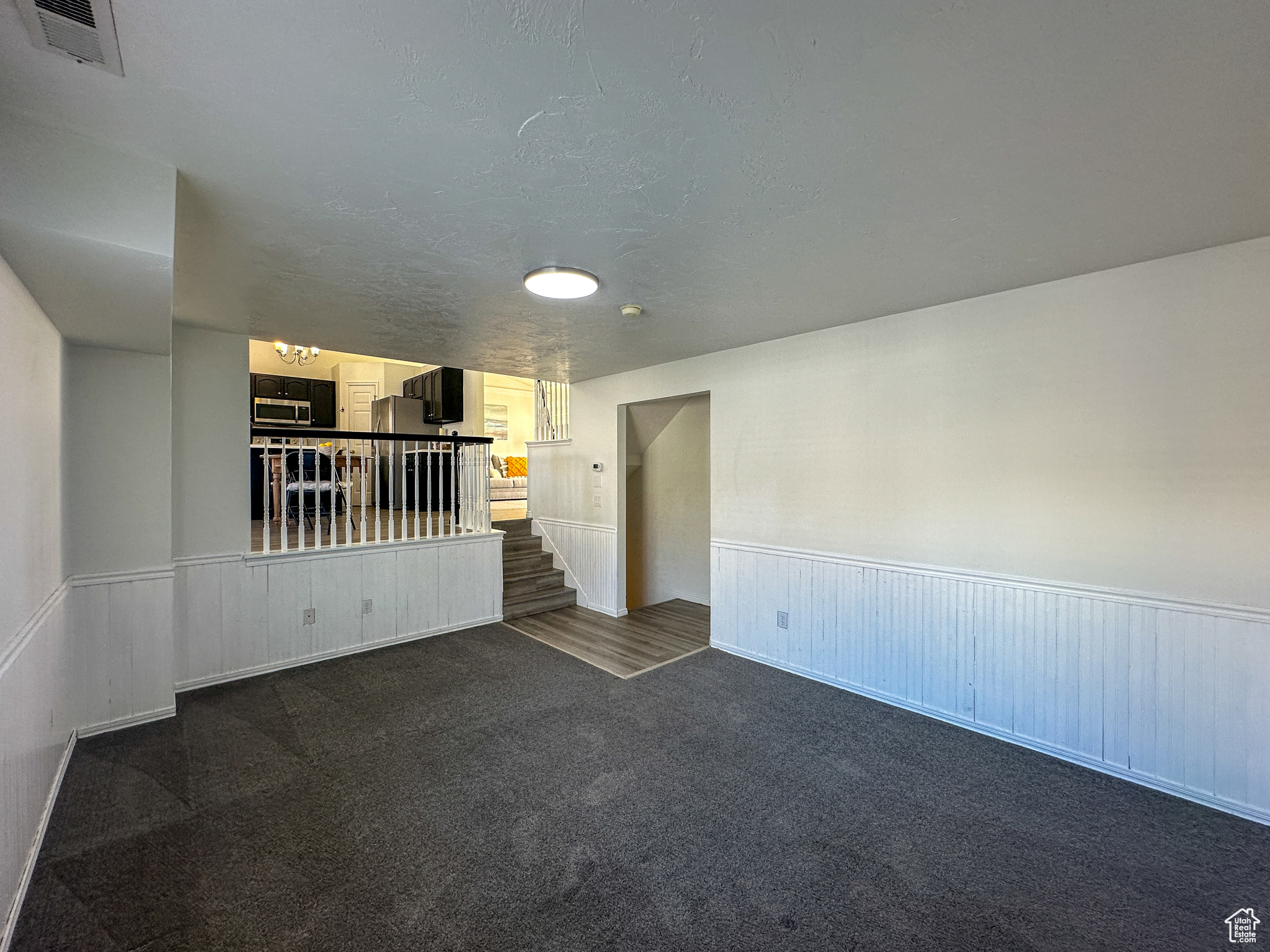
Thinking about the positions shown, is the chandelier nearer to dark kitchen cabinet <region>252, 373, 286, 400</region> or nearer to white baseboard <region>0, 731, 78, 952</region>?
dark kitchen cabinet <region>252, 373, 286, 400</region>

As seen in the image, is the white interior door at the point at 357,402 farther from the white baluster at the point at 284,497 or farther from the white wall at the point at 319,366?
the white baluster at the point at 284,497

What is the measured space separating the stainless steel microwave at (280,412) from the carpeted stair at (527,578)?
419 centimetres

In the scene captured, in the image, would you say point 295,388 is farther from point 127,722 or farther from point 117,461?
point 127,722

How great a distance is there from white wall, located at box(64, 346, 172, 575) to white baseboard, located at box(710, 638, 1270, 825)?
4349 millimetres

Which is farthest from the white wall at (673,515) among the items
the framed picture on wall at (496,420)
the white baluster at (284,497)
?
the framed picture on wall at (496,420)

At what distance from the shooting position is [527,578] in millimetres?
5855

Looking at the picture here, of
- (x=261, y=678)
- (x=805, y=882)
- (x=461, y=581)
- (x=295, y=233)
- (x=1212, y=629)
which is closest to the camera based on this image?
(x=805, y=882)

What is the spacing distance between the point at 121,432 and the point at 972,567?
199 inches

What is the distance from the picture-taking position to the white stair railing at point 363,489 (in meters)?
3.99

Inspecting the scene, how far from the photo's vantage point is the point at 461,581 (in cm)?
495

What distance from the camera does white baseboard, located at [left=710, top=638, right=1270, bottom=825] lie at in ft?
7.54

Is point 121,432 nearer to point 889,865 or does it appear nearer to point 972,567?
point 889,865

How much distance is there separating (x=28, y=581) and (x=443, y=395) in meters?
5.71

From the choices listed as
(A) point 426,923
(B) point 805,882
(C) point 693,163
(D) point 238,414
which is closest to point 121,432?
(D) point 238,414
